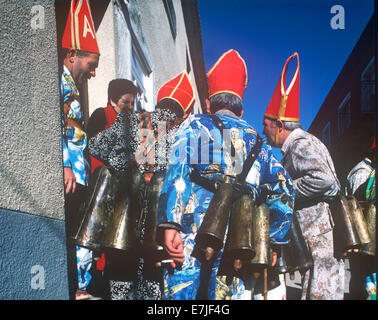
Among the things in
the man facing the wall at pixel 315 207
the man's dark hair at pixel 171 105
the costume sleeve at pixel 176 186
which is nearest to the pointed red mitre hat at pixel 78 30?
the man's dark hair at pixel 171 105

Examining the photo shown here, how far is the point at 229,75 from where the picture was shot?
2.27m

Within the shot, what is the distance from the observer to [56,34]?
7.63 feet

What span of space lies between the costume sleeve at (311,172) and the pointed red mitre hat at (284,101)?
327 millimetres

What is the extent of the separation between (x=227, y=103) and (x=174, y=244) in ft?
2.92

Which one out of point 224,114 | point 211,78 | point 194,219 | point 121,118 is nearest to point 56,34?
point 121,118

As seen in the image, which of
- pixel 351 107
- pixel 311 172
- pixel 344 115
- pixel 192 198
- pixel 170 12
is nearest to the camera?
pixel 192 198

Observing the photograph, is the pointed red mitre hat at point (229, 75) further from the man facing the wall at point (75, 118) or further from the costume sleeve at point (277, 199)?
the man facing the wall at point (75, 118)

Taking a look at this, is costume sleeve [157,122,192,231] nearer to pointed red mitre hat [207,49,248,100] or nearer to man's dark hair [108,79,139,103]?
pointed red mitre hat [207,49,248,100]

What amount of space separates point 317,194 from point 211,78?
3.46 feet

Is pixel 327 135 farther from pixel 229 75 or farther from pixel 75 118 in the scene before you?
pixel 75 118

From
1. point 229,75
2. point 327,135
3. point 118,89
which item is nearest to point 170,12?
point 118,89

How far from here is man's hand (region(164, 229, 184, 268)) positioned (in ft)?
5.54

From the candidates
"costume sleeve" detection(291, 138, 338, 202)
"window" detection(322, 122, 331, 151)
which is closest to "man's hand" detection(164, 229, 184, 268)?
"costume sleeve" detection(291, 138, 338, 202)
